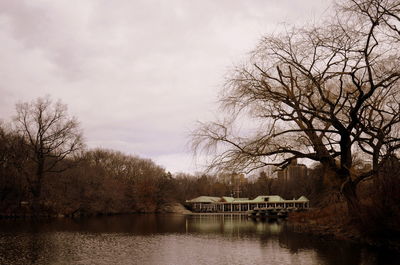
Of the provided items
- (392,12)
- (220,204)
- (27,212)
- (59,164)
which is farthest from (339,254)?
(220,204)

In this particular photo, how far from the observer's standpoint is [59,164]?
2388 inches

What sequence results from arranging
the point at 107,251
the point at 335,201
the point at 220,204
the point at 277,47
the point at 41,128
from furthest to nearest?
the point at 220,204
the point at 41,128
the point at 335,201
the point at 277,47
the point at 107,251

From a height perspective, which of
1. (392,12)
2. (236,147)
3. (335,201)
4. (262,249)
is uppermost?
(392,12)

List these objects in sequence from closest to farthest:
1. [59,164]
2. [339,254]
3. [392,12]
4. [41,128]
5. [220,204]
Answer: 1. [392,12]
2. [339,254]
3. [41,128]
4. [59,164]
5. [220,204]

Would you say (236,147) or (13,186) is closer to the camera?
(236,147)

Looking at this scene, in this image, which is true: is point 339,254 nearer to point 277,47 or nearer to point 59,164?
point 277,47

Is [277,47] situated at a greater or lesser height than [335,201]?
greater

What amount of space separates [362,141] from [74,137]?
4047 centimetres

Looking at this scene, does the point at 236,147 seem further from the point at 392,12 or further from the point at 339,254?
the point at 392,12

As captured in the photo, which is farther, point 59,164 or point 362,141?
point 59,164

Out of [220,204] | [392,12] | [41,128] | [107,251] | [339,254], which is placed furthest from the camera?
[220,204]

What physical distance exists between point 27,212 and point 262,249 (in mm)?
42377

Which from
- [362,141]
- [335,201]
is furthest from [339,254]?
[335,201]

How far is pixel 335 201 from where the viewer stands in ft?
91.7
